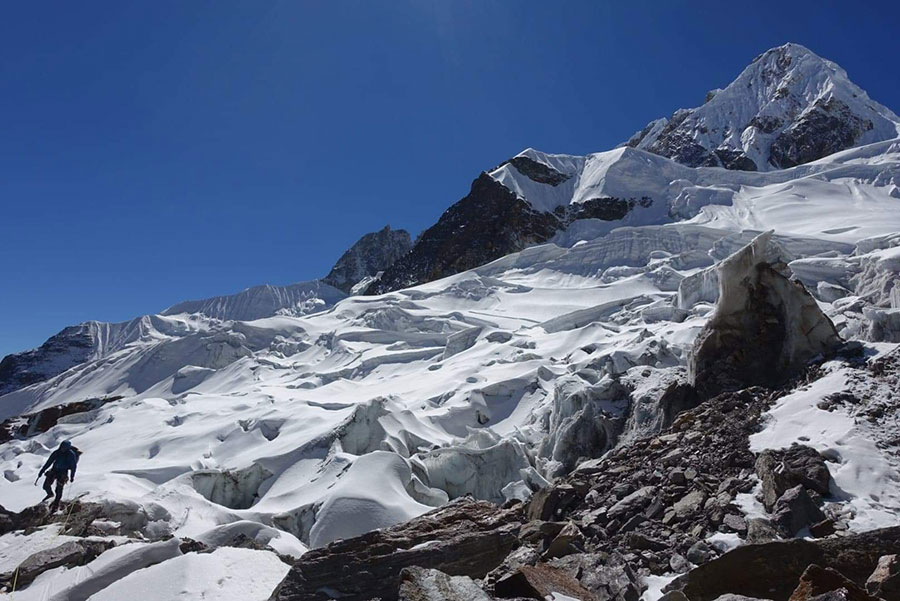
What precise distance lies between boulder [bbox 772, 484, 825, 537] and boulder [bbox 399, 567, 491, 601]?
353 centimetres

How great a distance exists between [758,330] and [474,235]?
235ft

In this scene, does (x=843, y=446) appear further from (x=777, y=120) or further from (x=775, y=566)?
(x=777, y=120)

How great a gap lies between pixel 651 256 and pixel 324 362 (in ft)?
96.7

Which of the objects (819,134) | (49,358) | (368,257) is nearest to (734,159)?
(819,134)

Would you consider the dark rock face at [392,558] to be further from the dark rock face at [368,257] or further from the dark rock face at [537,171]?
the dark rock face at [368,257]

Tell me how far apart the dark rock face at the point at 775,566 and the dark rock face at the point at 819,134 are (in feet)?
345

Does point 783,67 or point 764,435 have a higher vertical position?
point 783,67

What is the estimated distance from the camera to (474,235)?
271 ft

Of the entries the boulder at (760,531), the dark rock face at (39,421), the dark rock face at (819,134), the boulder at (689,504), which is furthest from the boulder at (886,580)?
the dark rock face at (819,134)

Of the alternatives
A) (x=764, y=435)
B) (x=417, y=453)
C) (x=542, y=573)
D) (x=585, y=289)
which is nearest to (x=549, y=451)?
(x=417, y=453)

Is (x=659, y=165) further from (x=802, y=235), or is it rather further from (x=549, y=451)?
(x=549, y=451)

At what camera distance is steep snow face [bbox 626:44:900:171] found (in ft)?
305

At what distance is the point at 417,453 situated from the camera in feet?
55.3

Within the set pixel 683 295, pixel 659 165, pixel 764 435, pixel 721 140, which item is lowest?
pixel 764 435
